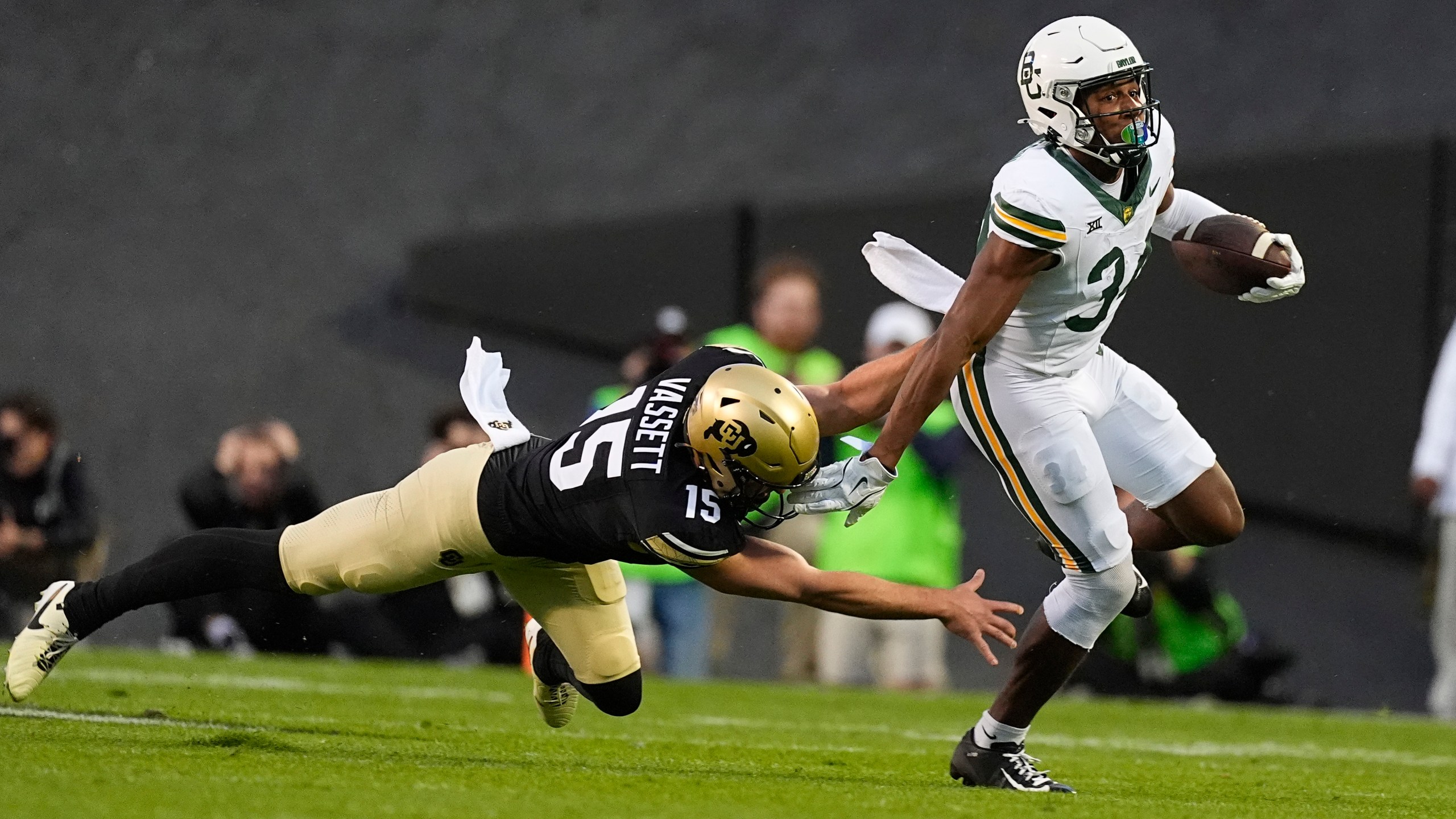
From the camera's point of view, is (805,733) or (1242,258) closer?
(1242,258)

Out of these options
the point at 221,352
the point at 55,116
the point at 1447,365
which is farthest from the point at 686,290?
the point at 1447,365

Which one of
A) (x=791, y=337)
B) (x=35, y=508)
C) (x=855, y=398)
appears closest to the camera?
(x=855, y=398)

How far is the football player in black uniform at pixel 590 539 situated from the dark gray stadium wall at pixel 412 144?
4.70 meters

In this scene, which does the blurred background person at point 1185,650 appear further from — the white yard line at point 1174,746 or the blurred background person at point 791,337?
the white yard line at point 1174,746

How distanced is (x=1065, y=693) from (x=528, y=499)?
14.9 feet

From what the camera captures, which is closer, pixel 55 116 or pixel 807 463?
pixel 807 463

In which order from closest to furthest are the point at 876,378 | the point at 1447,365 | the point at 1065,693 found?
the point at 876,378
the point at 1447,365
the point at 1065,693

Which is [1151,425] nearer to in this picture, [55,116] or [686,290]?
[686,290]

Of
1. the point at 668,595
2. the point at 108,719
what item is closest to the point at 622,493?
the point at 108,719

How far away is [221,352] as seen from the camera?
30.4ft

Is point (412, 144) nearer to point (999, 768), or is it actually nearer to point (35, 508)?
point (35, 508)

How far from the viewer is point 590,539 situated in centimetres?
417

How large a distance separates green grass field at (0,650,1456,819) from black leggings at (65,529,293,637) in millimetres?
294

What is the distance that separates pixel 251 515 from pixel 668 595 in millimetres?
1698
